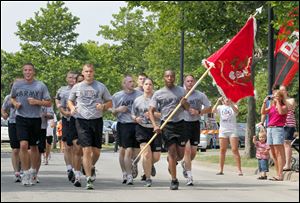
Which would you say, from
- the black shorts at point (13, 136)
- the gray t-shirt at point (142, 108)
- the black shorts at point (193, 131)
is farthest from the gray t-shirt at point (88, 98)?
the black shorts at point (193, 131)

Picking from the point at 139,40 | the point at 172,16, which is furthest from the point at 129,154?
the point at 139,40

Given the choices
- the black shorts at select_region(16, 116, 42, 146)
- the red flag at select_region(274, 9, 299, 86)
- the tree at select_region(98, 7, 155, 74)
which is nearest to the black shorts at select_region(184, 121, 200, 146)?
the black shorts at select_region(16, 116, 42, 146)

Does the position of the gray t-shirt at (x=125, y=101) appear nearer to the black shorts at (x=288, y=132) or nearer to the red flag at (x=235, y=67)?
the red flag at (x=235, y=67)

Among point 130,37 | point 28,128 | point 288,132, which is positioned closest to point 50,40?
point 130,37

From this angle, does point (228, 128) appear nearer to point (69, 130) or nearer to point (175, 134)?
point (69, 130)

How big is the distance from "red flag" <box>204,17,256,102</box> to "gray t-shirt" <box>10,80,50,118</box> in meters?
3.65

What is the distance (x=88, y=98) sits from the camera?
47.4 ft

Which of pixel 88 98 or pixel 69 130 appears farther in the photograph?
pixel 69 130

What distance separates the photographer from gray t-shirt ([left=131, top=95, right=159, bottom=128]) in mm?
15727

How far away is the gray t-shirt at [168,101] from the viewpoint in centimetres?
1444

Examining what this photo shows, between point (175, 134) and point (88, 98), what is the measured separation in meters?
1.48

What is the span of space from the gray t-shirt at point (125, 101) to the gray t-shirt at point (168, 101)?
1.58 meters

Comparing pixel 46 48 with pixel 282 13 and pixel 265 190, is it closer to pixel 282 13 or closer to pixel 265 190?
pixel 282 13

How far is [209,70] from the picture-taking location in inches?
673
